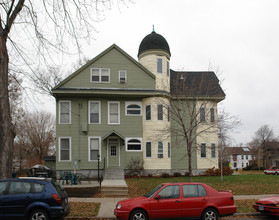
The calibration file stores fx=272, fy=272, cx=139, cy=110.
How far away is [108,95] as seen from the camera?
889 inches

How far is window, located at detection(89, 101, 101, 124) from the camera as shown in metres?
22.8

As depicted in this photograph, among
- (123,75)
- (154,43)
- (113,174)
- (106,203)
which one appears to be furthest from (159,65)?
(106,203)

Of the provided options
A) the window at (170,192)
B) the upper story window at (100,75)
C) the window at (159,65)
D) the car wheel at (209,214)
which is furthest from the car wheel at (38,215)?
the window at (159,65)

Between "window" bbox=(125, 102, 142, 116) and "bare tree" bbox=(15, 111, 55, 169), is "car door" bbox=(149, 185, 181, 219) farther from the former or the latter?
"bare tree" bbox=(15, 111, 55, 169)

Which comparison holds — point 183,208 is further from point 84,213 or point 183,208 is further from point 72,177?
point 72,177

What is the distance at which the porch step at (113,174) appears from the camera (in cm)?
2058

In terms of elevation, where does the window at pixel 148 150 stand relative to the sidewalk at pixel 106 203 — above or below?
above

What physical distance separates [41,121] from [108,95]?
3023 centimetres

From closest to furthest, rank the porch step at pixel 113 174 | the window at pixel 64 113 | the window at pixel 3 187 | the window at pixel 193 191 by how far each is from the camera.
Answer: the window at pixel 3 187
the window at pixel 193 191
the porch step at pixel 113 174
the window at pixel 64 113

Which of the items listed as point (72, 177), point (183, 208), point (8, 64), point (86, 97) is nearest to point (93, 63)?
point (86, 97)

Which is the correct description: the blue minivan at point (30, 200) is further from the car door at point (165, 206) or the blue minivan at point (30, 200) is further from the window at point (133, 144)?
the window at point (133, 144)

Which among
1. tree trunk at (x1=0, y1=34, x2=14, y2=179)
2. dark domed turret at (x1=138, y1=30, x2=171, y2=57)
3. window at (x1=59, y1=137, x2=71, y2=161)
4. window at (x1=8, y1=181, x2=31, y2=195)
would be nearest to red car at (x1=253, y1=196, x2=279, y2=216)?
window at (x1=8, y1=181, x2=31, y2=195)

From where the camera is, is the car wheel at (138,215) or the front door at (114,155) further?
the front door at (114,155)

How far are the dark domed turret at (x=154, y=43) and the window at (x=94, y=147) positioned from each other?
8.96 m
